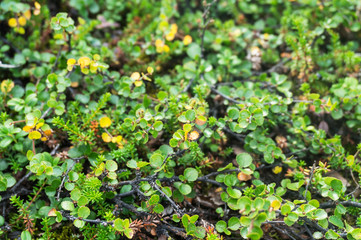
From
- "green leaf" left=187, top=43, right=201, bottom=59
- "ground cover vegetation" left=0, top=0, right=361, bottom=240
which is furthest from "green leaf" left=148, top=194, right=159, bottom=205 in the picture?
"green leaf" left=187, top=43, right=201, bottom=59

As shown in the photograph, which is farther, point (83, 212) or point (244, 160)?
Answer: point (244, 160)

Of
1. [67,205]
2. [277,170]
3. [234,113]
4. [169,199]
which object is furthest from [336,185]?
[67,205]

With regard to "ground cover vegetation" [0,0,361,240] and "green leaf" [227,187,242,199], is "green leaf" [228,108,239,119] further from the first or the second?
"green leaf" [227,187,242,199]

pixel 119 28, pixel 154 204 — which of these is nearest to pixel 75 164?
pixel 154 204

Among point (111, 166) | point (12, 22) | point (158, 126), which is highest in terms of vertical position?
point (12, 22)

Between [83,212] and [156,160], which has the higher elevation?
[156,160]

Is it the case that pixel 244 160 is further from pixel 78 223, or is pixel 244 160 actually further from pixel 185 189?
pixel 78 223

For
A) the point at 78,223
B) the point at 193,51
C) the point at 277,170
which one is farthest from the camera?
the point at 193,51

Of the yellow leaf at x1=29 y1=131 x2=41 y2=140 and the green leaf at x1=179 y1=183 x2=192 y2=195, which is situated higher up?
the yellow leaf at x1=29 y1=131 x2=41 y2=140

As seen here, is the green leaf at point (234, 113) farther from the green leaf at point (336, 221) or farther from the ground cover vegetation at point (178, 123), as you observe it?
the green leaf at point (336, 221)

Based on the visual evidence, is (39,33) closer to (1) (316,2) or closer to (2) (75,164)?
(2) (75,164)
